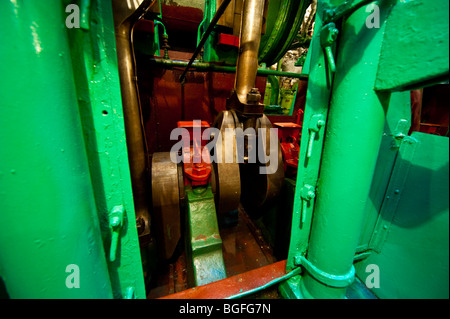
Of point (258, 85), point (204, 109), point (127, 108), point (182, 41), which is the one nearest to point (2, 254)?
point (127, 108)

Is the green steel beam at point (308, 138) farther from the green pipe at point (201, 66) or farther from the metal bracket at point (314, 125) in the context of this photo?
the green pipe at point (201, 66)

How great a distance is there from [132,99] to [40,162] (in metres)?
0.91

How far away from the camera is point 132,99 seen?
4.07 feet

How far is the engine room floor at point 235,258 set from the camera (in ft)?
5.35

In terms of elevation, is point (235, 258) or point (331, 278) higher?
point (331, 278)

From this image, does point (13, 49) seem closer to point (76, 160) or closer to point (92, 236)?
point (76, 160)

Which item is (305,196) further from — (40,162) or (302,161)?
(40,162)

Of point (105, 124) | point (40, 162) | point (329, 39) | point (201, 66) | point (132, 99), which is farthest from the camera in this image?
point (201, 66)

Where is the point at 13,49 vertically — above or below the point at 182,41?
below

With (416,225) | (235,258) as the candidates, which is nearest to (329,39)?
(416,225)

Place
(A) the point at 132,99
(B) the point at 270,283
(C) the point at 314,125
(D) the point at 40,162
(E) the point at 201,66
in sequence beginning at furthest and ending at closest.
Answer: (E) the point at 201,66 → (A) the point at 132,99 → (B) the point at 270,283 → (C) the point at 314,125 → (D) the point at 40,162

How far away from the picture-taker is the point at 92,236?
0.58 metres

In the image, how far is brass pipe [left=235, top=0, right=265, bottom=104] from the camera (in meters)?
1.68
